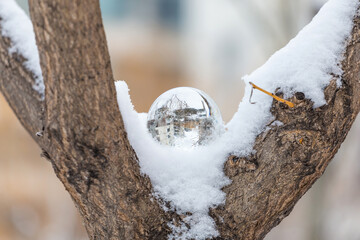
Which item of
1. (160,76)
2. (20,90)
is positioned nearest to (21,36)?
(20,90)

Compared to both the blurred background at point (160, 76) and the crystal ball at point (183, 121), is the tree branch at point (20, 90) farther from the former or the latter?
the blurred background at point (160, 76)

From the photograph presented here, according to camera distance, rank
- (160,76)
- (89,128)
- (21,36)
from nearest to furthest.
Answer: (89,128), (21,36), (160,76)

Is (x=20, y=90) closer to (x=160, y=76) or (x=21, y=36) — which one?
(x=21, y=36)

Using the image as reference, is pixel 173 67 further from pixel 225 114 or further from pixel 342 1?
pixel 342 1

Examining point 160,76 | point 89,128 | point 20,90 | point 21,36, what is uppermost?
point 160,76

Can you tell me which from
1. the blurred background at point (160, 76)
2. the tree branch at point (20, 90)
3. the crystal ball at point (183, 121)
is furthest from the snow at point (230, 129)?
the blurred background at point (160, 76)

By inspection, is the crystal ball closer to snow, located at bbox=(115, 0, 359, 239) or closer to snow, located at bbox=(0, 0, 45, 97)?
snow, located at bbox=(115, 0, 359, 239)
